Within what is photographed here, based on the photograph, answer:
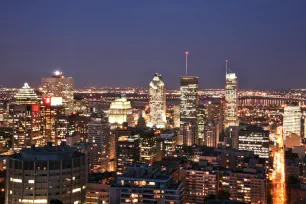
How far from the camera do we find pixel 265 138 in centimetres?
4284

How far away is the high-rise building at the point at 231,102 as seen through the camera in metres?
68.2

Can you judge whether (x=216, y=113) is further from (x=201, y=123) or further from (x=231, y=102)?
(x=201, y=123)

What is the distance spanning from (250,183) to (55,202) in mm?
12694

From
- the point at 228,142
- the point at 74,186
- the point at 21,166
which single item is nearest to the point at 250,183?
the point at 74,186

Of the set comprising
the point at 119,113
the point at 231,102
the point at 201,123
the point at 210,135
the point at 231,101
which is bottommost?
the point at 210,135

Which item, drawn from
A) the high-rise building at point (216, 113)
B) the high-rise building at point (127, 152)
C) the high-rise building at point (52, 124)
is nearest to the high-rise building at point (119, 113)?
the high-rise building at point (216, 113)

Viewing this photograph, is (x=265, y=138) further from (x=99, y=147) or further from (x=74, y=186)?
(x=74, y=186)

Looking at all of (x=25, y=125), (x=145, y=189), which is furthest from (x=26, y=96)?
(x=145, y=189)

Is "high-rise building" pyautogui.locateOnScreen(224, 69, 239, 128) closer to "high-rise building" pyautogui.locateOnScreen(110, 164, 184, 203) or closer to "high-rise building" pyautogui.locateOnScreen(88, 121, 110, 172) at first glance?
"high-rise building" pyautogui.locateOnScreen(88, 121, 110, 172)

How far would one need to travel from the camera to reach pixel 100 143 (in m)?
40.9

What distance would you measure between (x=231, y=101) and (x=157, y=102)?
36.6 feet

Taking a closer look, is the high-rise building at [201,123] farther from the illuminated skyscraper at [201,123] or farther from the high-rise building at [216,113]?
the high-rise building at [216,113]

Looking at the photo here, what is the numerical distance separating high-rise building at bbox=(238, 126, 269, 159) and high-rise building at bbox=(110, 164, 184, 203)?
23.2m

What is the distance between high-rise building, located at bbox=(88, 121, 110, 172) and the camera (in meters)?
38.2
